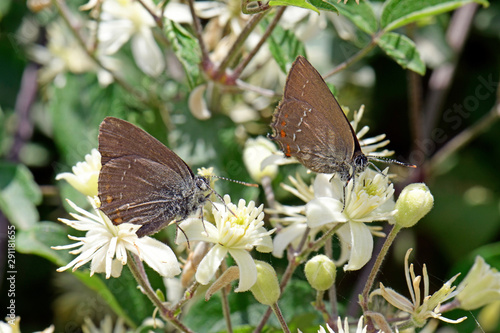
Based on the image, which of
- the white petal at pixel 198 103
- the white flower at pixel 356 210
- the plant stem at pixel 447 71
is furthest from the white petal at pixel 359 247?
the plant stem at pixel 447 71

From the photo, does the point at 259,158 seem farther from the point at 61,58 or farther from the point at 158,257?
the point at 61,58

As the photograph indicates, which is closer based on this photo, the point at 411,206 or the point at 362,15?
the point at 411,206

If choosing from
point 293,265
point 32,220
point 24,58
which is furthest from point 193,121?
point 24,58

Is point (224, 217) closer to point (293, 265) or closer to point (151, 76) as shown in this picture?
point (293, 265)

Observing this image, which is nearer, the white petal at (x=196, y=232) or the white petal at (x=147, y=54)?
the white petal at (x=196, y=232)

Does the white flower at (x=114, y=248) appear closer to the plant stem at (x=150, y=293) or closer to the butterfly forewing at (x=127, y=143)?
the plant stem at (x=150, y=293)

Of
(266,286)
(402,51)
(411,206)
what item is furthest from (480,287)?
(402,51)
